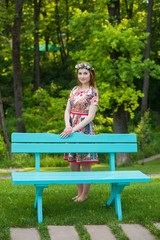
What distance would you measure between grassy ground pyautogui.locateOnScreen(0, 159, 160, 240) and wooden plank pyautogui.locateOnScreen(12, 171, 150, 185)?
454mm

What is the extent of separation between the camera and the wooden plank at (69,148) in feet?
15.9

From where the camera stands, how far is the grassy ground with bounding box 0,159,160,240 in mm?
4207

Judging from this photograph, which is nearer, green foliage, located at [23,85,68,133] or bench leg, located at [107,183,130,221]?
bench leg, located at [107,183,130,221]

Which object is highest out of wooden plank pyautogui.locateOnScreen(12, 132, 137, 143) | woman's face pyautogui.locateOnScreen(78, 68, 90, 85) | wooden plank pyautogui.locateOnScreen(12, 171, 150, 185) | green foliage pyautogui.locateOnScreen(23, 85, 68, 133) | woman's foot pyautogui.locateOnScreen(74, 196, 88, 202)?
woman's face pyautogui.locateOnScreen(78, 68, 90, 85)

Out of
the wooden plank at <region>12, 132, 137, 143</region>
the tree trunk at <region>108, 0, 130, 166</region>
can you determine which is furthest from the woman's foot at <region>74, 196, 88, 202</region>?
the tree trunk at <region>108, 0, 130, 166</region>

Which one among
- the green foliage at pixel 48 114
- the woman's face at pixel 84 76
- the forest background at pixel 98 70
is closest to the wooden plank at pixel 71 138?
the woman's face at pixel 84 76

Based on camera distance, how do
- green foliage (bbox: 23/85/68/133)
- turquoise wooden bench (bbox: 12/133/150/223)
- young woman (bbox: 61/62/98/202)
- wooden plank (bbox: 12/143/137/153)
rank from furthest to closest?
green foliage (bbox: 23/85/68/133)
young woman (bbox: 61/62/98/202)
wooden plank (bbox: 12/143/137/153)
turquoise wooden bench (bbox: 12/133/150/223)

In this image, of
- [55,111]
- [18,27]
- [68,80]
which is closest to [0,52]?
[18,27]

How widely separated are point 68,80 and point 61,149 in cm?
2210

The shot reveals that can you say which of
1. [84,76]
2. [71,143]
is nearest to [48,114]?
[84,76]

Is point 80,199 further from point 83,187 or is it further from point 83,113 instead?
point 83,113

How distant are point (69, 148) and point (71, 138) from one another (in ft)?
0.43

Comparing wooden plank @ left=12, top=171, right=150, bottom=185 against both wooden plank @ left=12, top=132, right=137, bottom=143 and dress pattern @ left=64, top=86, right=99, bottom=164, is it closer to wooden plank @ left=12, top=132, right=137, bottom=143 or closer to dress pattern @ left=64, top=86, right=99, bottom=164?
wooden plank @ left=12, top=132, right=137, bottom=143

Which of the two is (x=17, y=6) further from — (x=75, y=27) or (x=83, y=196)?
(x=83, y=196)
